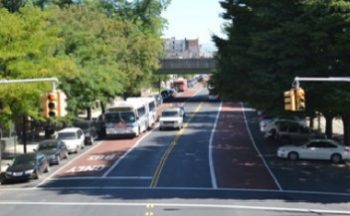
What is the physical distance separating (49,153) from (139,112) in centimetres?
1733

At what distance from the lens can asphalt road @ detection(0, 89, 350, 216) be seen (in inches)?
1061

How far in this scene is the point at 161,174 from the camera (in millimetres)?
36625

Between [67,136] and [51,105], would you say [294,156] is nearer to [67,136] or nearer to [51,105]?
[67,136]

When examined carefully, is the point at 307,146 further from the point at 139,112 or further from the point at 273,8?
the point at 139,112

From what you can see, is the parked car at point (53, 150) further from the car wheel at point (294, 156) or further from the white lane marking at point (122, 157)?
the car wheel at point (294, 156)

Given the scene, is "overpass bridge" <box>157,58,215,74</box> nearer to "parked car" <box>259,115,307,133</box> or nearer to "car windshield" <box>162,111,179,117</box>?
"car windshield" <box>162,111,179,117</box>

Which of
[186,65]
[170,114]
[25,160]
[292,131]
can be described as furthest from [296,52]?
[186,65]

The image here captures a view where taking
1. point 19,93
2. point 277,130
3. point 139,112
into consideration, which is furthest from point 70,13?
point 19,93

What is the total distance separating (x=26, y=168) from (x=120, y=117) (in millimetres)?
19609

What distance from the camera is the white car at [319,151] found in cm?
4128

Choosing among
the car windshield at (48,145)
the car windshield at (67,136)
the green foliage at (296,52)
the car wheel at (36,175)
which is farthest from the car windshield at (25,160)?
the green foliage at (296,52)

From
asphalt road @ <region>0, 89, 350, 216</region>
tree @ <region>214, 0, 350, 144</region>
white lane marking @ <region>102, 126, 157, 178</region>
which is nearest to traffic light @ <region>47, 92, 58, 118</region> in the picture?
asphalt road @ <region>0, 89, 350, 216</region>

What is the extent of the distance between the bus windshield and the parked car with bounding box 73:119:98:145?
5.66 feet

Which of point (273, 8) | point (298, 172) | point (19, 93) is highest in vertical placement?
point (273, 8)
